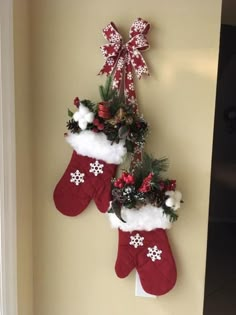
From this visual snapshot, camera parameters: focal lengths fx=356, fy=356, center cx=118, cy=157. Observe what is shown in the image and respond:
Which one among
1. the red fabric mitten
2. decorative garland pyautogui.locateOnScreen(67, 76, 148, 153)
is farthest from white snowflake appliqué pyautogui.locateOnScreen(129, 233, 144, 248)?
decorative garland pyautogui.locateOnScreen(67, 76, 148, 153)

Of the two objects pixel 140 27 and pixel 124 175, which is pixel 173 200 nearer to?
pixel 124 175

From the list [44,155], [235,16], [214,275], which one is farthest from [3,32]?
[214,275]

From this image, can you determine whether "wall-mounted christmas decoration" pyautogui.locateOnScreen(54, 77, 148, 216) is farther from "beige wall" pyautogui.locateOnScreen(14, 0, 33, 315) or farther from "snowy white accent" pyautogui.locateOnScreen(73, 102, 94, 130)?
"beige wall" pyautogui.locateOnScreen(14, 0, 33, 315)

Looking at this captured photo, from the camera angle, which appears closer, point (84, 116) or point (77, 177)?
point (84, 116)

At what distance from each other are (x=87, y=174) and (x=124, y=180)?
7.2 inches

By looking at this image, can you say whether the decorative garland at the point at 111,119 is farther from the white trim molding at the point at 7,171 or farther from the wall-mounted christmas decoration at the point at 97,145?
the white trim molding at the point at 7,171

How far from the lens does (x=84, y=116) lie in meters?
1.31

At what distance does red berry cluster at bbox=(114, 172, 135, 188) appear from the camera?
130 centimetres

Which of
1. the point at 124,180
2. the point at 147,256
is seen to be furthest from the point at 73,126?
the point at 147,256

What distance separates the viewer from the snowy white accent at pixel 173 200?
4.31 feet

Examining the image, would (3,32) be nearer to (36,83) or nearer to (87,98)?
(36,83)

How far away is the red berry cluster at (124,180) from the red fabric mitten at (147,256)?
0.15m

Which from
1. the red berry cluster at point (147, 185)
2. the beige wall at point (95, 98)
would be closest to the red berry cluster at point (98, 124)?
the beige wall at point (95, 98)

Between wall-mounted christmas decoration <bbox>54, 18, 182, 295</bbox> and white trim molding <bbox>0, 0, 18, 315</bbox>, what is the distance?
0.21 metres
